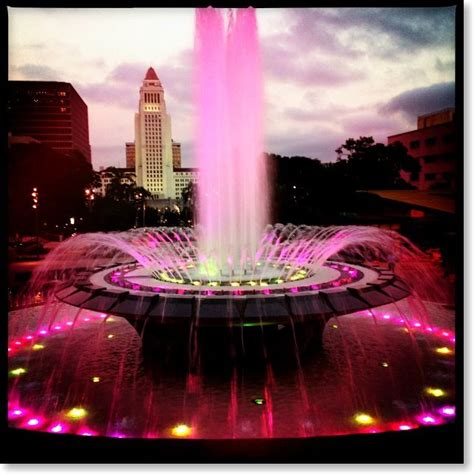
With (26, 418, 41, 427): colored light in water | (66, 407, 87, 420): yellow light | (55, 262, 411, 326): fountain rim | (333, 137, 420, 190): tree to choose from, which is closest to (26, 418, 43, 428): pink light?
(26, 418, 41, 427): colored light in water

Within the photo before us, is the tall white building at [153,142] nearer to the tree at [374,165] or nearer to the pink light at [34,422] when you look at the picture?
the tree at [374,165]

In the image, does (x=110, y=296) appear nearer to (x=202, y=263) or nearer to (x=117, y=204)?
(x=202, y=263)

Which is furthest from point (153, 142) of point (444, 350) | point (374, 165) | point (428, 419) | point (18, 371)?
point (428, 419)

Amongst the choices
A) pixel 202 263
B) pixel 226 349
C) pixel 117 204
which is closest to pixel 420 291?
pixel 202 263

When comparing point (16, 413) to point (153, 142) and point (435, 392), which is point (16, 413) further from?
point (153, 142)

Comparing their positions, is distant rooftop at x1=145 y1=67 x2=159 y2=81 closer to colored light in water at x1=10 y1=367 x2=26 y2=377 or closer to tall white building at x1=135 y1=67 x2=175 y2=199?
tall white building at x1=135 y1=67 x2=175 y2=199
